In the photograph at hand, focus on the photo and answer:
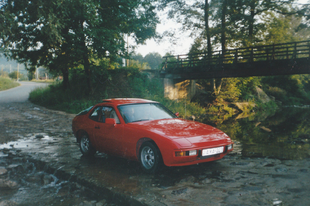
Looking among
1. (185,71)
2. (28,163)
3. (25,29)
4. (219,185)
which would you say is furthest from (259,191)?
(185,71)

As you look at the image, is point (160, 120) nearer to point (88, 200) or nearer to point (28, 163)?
point (88, 200)

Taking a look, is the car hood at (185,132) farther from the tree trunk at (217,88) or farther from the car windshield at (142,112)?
the tree trunk at (217,88)

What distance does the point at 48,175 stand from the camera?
5.75 metres

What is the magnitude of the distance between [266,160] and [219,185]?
2416 millimetres

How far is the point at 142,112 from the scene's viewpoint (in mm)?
6281

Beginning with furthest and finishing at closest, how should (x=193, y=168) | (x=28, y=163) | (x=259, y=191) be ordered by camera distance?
1. (x=28, y=163)
2. (x=193, y=168)
3. (x=259, y=191)

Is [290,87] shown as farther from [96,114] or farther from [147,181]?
[147,181]

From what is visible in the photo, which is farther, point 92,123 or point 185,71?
point 185,71

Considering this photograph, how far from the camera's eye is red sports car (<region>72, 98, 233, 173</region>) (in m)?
4.95

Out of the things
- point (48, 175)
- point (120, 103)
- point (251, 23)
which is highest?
point (251, 23)

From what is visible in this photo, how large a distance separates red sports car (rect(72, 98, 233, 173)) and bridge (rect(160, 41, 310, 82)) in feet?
59.1

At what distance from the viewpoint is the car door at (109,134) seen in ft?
19.4

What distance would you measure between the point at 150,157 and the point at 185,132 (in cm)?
86

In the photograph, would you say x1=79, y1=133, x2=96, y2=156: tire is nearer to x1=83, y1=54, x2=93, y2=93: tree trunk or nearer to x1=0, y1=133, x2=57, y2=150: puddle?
x1=0, y1=133, x2=57, y2=150: puddle
